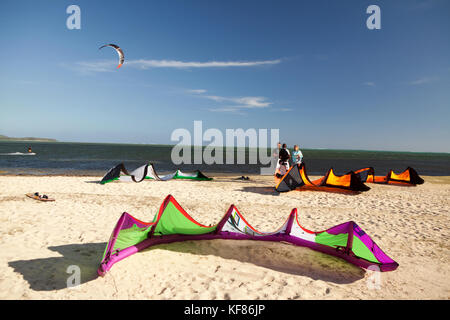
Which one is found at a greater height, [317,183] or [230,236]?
[317,183]

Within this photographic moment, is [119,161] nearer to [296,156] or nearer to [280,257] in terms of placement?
[296,156]

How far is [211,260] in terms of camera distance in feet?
15.4

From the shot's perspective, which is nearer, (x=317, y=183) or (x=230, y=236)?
(x=230, y=236)

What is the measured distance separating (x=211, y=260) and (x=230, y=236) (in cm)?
80

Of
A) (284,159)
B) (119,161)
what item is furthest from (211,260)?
(119,161)

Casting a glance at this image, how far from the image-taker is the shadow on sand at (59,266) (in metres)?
3.76

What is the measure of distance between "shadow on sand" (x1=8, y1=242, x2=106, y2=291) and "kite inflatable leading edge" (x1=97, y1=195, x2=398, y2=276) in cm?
55

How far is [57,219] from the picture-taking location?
6.95m

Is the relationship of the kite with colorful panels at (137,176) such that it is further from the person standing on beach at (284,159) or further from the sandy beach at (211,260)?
the sandy beach at (211,260)

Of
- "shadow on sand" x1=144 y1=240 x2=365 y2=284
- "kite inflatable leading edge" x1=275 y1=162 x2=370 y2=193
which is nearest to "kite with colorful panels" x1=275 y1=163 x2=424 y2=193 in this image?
"kite inflatable leading edge" x1=275 y1=162 x2=370 y2=193

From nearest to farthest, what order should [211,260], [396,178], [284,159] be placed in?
[211,260] → [284,159] → [396,178]

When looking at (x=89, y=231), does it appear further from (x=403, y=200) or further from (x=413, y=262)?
(x=403, y=200)

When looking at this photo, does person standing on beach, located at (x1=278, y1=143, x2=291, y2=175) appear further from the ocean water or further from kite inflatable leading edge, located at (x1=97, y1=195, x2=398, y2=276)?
the ocean water

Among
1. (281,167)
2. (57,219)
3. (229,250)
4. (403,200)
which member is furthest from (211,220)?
(403,200)
